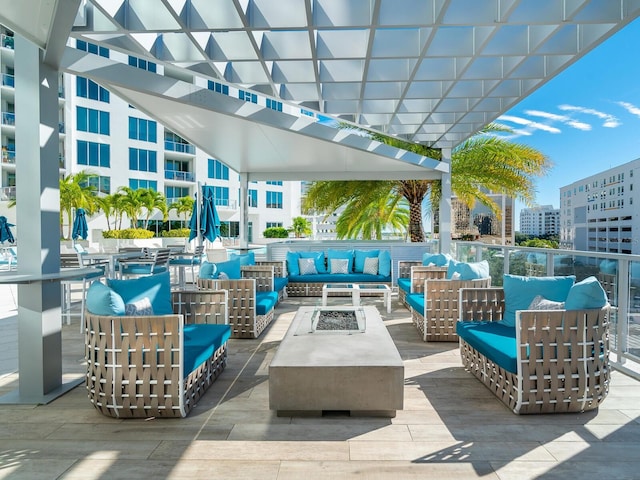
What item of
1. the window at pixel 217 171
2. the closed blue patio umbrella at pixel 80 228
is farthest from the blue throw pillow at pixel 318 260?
the window at pixel 217 171

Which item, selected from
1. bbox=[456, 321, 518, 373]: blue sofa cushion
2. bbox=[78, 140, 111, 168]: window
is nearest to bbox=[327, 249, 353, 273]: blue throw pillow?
bbox=[456, 321, 518, 373]: blue sofa cushion

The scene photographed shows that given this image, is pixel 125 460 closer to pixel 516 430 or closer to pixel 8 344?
pixel 516 430

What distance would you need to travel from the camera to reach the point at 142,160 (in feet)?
92.0

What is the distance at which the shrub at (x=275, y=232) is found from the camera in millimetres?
35625

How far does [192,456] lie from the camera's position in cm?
280

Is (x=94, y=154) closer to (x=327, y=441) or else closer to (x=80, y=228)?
(x=80, y=228)

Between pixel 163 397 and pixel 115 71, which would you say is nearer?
pixel 163 397

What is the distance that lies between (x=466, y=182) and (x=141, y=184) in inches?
853

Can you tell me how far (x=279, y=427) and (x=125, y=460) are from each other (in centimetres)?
98

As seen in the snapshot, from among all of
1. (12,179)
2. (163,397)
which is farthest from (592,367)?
(12,179)

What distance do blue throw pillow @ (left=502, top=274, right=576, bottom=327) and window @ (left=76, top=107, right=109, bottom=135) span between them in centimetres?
2636

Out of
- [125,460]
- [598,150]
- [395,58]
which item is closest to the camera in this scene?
[125,460]

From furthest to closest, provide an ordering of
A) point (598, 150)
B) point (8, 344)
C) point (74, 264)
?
point (598, 150)
point (74, 264)
point (8, 344)

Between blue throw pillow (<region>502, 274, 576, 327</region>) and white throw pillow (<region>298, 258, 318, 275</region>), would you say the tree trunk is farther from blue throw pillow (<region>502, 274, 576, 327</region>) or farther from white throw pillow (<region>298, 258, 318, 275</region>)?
blue throw pillow (<region>502, 274, 576, 327</region>)
